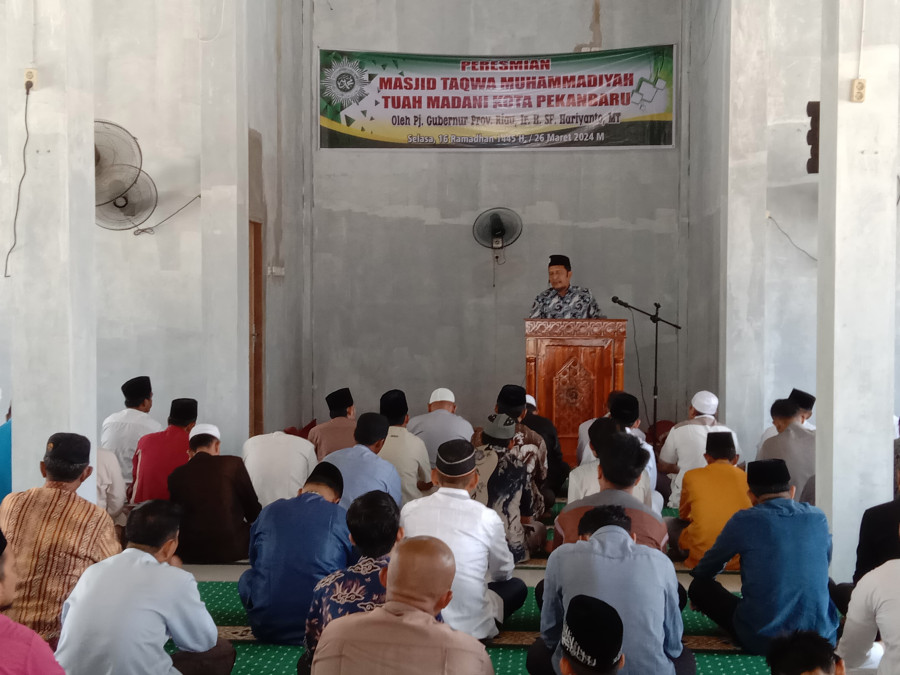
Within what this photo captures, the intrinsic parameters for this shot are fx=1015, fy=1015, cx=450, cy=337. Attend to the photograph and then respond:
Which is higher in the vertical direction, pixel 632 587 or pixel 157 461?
pixel 632 587

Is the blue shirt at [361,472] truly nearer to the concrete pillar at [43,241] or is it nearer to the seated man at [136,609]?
the concrete pillar at [43,241]

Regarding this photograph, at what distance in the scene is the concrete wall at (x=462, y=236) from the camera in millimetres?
9320

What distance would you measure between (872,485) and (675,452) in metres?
1.45

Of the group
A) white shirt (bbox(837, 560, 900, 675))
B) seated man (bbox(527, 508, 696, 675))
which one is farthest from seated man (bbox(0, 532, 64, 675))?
white shirt (bbox(837, 560, 900, 675))

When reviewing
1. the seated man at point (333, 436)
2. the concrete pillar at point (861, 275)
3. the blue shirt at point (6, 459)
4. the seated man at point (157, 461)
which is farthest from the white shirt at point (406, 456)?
the concrete pillar at point (861, 275)

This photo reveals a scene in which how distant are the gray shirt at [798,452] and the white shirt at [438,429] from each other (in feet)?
5.54

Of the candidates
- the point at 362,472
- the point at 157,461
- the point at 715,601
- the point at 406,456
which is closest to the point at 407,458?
→ the point at 406,456

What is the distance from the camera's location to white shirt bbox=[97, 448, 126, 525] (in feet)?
15.9

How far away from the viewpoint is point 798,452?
201 inches

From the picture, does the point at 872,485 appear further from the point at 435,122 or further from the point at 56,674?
the point at 435,122

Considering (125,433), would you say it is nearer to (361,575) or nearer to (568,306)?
(361,575)

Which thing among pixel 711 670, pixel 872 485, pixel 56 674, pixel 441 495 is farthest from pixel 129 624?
pixel 872 485

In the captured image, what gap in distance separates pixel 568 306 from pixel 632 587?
5235 mm

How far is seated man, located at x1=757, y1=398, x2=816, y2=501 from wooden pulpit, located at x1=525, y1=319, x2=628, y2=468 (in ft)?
7.09
